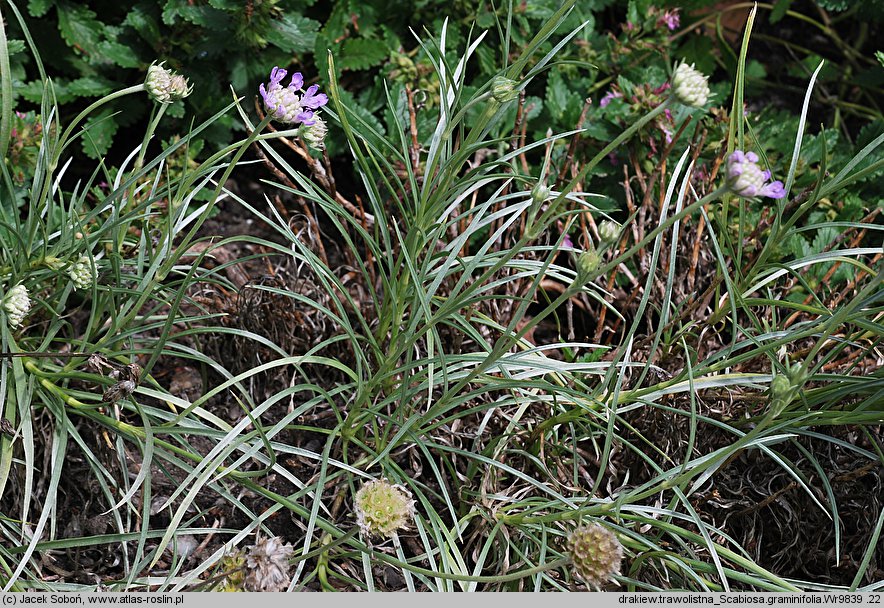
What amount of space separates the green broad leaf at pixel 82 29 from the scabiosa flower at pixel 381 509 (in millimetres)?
1146

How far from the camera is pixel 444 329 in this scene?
1.41 metres

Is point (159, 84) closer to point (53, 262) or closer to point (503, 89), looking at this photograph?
point (53, 262)

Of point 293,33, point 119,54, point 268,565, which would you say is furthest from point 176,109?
point 268,565

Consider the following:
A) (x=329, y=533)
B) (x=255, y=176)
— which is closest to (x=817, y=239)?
(x=329, y=533)

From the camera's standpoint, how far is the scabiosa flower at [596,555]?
0.89 metres

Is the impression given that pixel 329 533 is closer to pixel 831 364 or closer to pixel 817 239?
pixel 831 364

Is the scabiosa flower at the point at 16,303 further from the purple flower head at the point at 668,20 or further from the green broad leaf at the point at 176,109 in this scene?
the purple flower head at the point at 668,20

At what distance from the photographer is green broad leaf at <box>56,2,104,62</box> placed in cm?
157

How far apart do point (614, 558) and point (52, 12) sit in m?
1.61

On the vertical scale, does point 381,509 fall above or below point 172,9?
below

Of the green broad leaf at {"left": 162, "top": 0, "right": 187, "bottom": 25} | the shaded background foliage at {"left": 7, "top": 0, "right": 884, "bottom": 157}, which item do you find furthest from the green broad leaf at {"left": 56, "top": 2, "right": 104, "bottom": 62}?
the green broad leaf at {"left": 162, "top": 0, "right": 187, "bottom": 25}

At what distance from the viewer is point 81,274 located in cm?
109

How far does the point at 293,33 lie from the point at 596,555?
3.88ft

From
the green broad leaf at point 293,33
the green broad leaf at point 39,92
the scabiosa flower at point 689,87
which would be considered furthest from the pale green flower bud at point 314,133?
the green broad leaf at point 39,92
